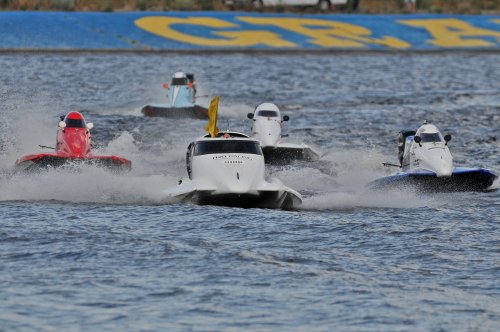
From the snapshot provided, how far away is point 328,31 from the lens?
289ft

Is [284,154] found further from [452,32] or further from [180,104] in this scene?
[452,32]

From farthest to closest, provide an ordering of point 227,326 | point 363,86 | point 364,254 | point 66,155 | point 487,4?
point 487,4 → point 363,86 → point 66,155 → point 364,254 → point 227,326

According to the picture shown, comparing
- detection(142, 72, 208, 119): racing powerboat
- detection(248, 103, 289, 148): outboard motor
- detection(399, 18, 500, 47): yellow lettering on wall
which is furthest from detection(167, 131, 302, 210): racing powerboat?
detection(399, 18, 500, 47): yellow lettering on wall

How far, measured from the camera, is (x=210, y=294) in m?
21.0

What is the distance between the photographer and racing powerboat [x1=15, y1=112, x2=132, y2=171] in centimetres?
3391

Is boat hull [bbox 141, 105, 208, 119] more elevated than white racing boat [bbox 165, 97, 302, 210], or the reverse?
white racing boat [bbox 165, 97, 302, 210]

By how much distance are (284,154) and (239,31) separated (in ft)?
151

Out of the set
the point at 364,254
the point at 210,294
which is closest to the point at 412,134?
the point at 364,254

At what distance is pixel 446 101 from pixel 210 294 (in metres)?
46.3

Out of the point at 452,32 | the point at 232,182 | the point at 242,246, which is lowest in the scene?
the point at 452,32

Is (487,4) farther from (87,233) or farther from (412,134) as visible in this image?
(87,233)

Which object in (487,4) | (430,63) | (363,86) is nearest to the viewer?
(363,86)

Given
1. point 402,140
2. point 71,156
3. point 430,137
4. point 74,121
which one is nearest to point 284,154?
point 402,140

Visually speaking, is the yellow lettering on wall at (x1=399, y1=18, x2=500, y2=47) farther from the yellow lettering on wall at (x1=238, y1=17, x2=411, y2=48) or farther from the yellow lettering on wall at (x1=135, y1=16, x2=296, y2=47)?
the yellow lettering on wall at (x1=135, y1=16, x2=296, y2=47)
